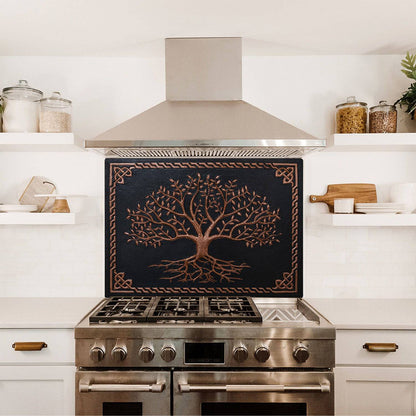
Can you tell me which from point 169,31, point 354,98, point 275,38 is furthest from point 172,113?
point 354,98

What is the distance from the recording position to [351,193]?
7.97 feet

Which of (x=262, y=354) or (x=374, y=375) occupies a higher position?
(x=262, y=354)

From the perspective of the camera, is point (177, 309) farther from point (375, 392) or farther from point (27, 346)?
point (375, 392)

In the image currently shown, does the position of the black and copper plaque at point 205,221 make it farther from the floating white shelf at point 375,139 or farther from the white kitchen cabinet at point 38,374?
the white kitchen cabinet at point 38,374

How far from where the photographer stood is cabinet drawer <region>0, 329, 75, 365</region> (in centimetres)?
188

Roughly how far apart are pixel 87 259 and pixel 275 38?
5.93 ft

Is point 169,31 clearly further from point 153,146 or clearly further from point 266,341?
point 266,341

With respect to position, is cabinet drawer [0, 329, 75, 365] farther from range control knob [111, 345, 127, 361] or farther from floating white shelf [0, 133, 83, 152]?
floating white shelf [0, 133, 83, 152]

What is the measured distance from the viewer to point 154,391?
68.8 inches

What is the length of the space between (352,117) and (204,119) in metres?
0.91

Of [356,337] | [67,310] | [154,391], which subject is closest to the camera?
[154,391]

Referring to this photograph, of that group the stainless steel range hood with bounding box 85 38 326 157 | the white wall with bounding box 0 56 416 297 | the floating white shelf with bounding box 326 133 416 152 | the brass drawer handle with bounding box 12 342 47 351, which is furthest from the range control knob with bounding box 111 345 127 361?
the floating white shelf with bounding box 326 133 416 152

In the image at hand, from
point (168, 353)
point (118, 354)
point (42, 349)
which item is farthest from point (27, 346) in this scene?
point (168, 353)

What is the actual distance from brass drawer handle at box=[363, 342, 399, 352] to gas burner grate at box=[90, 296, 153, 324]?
1.12 metres
